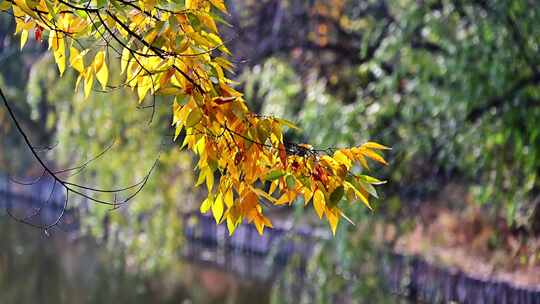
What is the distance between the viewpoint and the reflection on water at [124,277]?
612 cm

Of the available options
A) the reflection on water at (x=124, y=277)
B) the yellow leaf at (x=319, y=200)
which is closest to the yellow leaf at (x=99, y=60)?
the yellow leaf at (x=319, y=200)

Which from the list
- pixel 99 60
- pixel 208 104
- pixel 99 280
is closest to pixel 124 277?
pixel 99 280

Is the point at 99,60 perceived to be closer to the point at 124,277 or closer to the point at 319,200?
the point at 319,200

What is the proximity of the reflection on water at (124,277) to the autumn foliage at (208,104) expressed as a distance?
12.3 ft

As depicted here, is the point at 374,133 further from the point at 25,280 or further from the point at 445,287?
the point at 25,280

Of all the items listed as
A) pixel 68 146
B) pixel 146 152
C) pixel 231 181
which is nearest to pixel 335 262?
pixel 146 152

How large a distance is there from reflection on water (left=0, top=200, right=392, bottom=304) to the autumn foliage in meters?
3.76

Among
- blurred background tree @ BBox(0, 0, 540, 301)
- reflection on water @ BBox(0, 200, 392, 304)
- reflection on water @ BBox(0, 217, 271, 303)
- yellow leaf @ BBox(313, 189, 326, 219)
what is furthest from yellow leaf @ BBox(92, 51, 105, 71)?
reflection on water @ BBox(0, 217, 271, 303)

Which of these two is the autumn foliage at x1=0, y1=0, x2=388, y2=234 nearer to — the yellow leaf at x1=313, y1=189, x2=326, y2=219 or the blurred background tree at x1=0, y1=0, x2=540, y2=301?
the yellow leaf at x1=313, y1=189, x2=326, y2=219

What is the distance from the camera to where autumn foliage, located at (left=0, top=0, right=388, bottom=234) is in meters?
1.15

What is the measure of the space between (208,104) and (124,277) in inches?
223

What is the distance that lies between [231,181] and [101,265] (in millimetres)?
6124

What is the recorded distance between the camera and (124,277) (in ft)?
21.7

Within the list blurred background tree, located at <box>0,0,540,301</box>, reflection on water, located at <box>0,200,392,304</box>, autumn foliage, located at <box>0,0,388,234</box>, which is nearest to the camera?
autumn foliage, located at <box>0,0,388,234</box>
